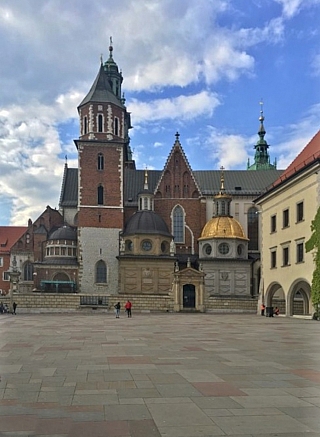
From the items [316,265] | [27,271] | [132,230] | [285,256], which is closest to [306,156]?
[285,256]

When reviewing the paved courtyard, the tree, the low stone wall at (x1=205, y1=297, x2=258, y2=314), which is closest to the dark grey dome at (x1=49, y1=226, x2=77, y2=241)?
the low stone wall at (x1=205, y1=297, x2=258, y2=314)

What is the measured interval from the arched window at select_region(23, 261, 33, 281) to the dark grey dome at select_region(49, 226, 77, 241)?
13385mm

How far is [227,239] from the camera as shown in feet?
213

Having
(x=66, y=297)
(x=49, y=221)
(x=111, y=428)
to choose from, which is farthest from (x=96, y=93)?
(x=111, y=428)

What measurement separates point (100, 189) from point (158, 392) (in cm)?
5754

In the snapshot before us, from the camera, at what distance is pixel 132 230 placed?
212 ft

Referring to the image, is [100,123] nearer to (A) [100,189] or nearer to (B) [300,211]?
(A) [100,189]

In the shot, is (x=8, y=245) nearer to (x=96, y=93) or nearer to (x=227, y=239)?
(x=96, y=93)

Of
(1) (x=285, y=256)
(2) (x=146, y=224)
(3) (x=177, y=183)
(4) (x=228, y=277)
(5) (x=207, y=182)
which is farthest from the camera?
(5) (x=207, y=182)

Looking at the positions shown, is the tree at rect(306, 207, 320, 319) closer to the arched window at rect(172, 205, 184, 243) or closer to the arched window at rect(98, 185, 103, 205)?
the arched window at rect(98, 185, 103, 205)

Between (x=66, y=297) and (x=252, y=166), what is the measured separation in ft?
226

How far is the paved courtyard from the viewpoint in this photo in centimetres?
691

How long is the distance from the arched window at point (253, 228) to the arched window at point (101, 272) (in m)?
20.0

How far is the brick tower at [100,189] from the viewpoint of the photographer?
209ft
